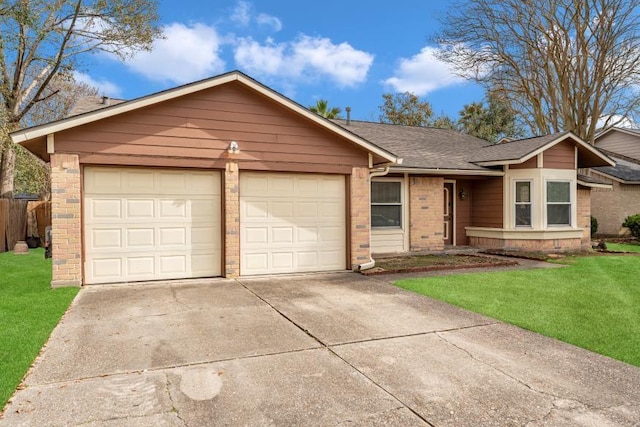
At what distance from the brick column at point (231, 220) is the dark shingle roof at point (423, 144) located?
17.9ft

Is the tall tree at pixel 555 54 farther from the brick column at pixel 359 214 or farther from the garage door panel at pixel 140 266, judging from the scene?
the garage door panel at pixel 140 266

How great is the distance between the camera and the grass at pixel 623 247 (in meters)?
15.0

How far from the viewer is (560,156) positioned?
44.0 feet

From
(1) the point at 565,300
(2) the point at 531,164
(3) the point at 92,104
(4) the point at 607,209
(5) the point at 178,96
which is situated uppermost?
(3) the point at 92,104

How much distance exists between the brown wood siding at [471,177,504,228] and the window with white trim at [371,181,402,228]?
11.0 ft

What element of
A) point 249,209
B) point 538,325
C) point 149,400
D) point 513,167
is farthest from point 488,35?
point 149,400

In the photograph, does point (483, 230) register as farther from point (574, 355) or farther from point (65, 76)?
point (65, 76)

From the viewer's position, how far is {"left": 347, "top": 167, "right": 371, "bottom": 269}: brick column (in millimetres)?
9750

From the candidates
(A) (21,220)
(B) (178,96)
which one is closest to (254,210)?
(B) (178,96)

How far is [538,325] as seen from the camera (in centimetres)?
550

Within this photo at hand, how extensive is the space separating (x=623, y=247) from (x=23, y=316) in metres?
18.4

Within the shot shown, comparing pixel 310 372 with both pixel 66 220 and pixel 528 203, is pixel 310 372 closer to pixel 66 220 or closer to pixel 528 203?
pixel 66 220

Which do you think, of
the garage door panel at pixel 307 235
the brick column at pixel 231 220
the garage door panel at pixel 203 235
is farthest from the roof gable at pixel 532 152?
the garage door panel at pixel 203 235

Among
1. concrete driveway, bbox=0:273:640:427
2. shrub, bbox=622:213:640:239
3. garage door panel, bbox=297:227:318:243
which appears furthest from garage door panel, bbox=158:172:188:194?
shrub, bbox=622:213:640:239
